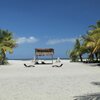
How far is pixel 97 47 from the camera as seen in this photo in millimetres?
32938

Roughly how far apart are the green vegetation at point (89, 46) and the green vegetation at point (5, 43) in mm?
9757

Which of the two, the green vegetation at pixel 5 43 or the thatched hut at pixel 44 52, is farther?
the thatched hut at pixel 44 52

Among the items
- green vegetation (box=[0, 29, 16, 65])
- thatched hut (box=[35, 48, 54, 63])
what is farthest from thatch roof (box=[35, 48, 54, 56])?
green vegetation (box=[0, 29, 16, 65])

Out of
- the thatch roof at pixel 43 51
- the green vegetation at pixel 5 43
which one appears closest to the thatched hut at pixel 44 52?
the thatch roof at pixel 43 51

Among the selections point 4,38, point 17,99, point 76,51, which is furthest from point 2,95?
point 76,51

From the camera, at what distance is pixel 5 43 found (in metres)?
39.6

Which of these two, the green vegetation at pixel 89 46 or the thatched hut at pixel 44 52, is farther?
the thatched hut at pixel 44 52

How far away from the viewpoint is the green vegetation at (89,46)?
33.8m

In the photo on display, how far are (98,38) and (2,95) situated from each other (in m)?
23.3

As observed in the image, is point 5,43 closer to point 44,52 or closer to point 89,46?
point 44,52

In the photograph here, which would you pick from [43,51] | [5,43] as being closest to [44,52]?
[43,51]

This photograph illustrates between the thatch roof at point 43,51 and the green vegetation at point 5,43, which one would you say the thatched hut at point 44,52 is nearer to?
the thatch roof at point 43,51

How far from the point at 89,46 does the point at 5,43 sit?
11166 mm

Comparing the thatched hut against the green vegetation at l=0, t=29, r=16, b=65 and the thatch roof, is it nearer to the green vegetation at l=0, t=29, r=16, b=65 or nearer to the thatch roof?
the thatch roof
